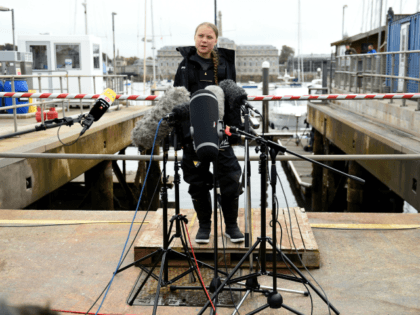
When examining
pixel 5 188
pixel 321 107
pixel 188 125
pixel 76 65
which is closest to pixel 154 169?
pixel 76 65

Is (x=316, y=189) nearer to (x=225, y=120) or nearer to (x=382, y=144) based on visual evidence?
(x=382, y=144)

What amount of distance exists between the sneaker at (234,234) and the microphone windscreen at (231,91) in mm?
988

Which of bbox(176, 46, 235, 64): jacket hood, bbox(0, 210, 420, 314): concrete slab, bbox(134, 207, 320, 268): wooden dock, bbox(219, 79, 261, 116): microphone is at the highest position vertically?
bbox(176, 46, 235, 64): jacket hood

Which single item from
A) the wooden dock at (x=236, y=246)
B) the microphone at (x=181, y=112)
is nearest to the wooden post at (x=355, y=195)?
the wooden dock at (x=236, y=246)

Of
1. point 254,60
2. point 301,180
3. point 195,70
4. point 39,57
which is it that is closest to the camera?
point 195,70

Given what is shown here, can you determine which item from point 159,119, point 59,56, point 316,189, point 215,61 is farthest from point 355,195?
point 59,56

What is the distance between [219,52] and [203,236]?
148 cm

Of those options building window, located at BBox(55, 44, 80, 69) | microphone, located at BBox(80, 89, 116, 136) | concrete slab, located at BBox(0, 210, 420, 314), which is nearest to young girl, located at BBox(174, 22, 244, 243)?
concrete slab, located at BBox(0, 210, 420, 314)

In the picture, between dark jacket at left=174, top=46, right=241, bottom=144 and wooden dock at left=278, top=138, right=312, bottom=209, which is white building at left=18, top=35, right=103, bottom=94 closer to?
wooden dock at left=278, top=138, right=312, bottom=209

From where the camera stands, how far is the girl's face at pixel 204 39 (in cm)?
354

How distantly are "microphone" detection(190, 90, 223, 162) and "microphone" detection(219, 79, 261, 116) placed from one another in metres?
0.56

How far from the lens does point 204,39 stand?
139 inches

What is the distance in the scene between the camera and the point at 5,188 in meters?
6.40

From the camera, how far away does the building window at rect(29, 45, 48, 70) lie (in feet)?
59.1
